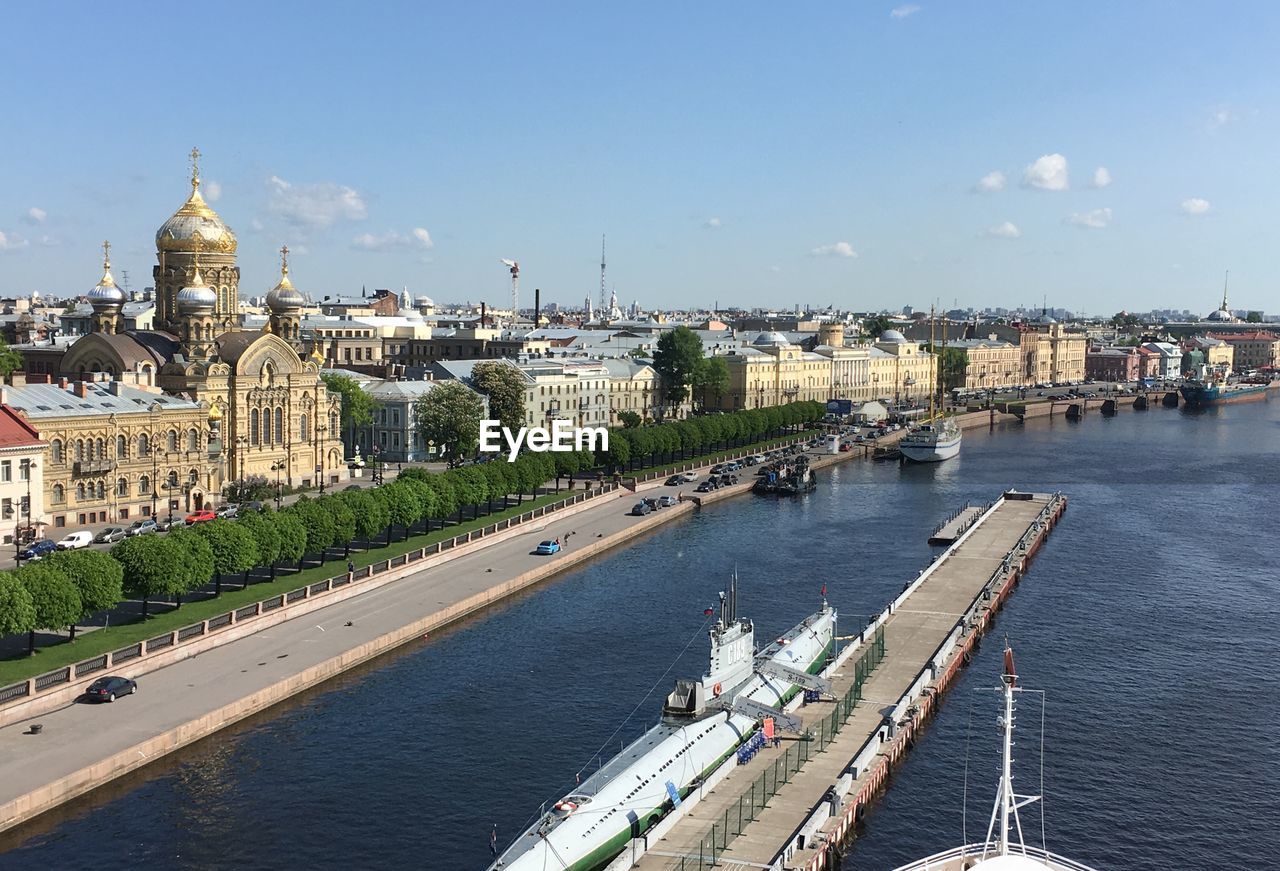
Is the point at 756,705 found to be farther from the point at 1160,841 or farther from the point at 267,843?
the point at 267,843

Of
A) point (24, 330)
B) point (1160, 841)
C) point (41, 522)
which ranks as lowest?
point (1160, 841)

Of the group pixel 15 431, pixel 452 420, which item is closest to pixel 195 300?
pixel 452 420

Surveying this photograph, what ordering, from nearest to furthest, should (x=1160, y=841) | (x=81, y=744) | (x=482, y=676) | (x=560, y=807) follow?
(x=560, y=807)
(x=1160, y=841)
(x=81, y=744)
(x=482, y=676)

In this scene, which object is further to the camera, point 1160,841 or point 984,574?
point 984,574

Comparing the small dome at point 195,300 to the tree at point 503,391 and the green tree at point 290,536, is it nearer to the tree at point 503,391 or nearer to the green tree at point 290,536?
the tree at point 503,391

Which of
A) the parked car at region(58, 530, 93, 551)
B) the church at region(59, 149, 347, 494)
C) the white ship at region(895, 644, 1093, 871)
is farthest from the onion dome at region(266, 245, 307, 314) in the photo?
the white ship at region(895, 644, 1093, 871)

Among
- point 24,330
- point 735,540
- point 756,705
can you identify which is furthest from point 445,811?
point 24,330

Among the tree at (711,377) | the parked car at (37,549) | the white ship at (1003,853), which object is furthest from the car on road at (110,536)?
the tree at (711,377)
